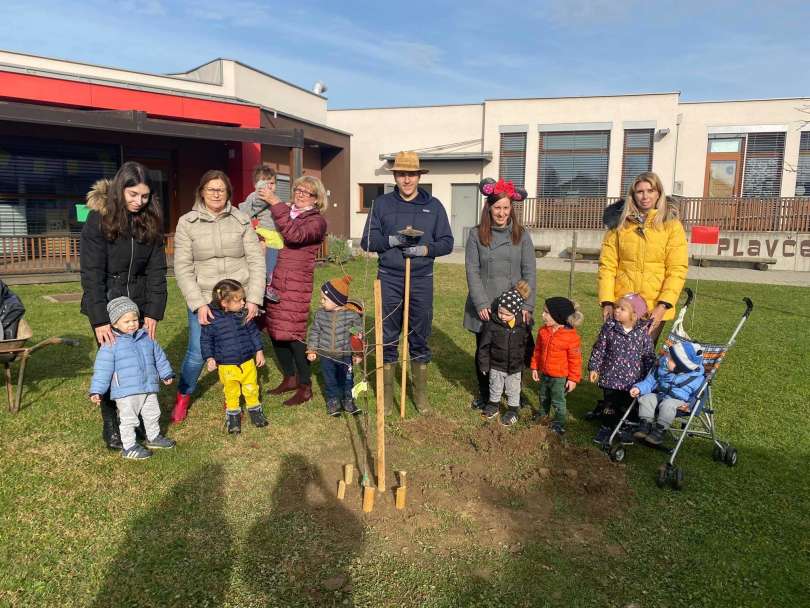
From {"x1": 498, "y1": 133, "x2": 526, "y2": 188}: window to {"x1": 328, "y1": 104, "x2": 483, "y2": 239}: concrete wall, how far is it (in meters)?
0.91

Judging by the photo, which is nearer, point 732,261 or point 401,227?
point 401,227

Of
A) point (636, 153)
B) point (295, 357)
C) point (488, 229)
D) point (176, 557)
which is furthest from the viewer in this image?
point (636, 153)

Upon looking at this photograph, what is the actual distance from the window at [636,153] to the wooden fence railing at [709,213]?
1.27 meters

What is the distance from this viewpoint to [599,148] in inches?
813

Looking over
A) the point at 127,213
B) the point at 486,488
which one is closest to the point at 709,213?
the point at 486,488

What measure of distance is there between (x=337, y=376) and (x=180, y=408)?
4.11 ft

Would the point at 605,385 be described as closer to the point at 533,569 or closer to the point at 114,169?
the point at 533,569

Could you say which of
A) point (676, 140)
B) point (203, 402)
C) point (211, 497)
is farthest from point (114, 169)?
point (676, 140)

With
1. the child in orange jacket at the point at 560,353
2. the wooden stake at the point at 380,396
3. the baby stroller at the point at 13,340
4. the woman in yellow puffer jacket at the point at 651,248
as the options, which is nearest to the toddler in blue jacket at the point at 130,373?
the baby stroller at the point at 13,340

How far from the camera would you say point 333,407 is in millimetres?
4719

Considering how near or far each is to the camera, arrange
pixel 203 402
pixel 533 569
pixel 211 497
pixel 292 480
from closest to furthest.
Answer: pixel 533 569 → pixel 211 497 → pixel 292 480 → pixel 203 402

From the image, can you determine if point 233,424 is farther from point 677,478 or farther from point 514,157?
point 514,157

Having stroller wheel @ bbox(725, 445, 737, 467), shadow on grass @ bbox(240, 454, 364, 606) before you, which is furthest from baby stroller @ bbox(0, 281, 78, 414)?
stroller wheel @ bbox(725, 445, 737, 467)

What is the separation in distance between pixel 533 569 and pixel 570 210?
62.7 ft
